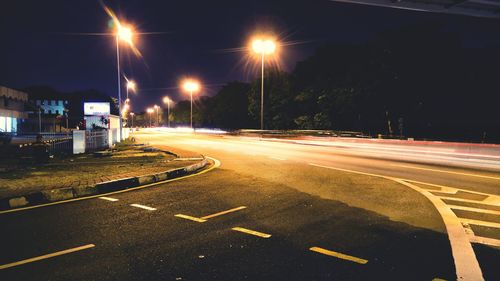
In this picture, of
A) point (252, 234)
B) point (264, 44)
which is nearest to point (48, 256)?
point (252, 234)

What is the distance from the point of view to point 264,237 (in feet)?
17.0

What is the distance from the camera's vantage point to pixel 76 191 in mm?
8438

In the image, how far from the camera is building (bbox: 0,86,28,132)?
5239cm

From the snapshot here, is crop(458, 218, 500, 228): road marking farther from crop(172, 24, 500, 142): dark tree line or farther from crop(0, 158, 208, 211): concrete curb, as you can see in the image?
crop(172, 24, 500, 142): dark tree line

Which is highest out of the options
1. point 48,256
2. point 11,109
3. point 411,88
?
point 411,88

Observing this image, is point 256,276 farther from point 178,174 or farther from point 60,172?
point 60,172

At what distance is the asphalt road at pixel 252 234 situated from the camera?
4043mm

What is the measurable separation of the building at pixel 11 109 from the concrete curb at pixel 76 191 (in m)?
49.3

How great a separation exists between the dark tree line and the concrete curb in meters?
27.4

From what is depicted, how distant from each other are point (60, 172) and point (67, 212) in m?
5.35

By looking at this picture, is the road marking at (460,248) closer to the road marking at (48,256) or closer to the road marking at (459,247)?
the road marking at (459,247)

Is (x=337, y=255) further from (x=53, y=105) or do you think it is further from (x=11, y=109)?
(x=53, y=105)

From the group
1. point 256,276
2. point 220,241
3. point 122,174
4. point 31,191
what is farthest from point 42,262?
point 122,174

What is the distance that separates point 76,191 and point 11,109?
63.6 meters
